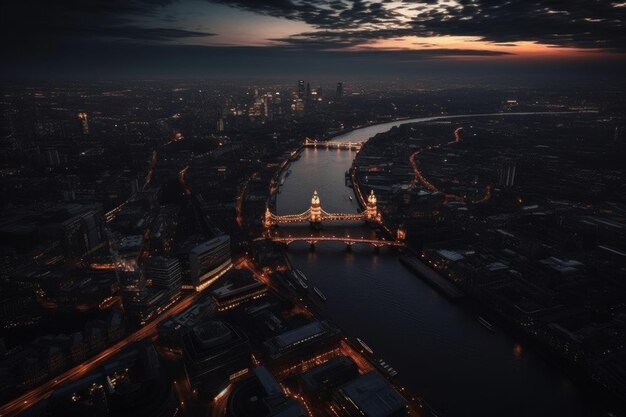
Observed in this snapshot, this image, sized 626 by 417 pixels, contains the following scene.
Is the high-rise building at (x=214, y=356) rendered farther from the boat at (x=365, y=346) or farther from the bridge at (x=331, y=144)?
the bridge at (x=331, y=144)

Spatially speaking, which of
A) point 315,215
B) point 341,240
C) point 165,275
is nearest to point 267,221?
point 315,215

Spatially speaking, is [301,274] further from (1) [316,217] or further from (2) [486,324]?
(2) [486,324]

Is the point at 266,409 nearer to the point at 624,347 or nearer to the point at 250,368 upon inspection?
the point at 250,368

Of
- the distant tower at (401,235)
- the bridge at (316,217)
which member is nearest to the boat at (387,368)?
the distant tower at (401,235)

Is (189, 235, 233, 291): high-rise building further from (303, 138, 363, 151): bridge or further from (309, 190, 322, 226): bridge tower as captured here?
(303, 138, 363, 151): bridge

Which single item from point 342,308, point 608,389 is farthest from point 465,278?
point 608,389

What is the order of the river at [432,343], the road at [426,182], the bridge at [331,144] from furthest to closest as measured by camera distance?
the bridge at [331,144] → the road at [426,182] → the river at [432,343]

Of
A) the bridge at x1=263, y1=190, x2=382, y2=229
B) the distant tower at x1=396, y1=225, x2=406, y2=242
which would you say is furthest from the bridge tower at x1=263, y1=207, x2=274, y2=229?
the distant tower at x1=396, y1=225, x2=406, y2=242
